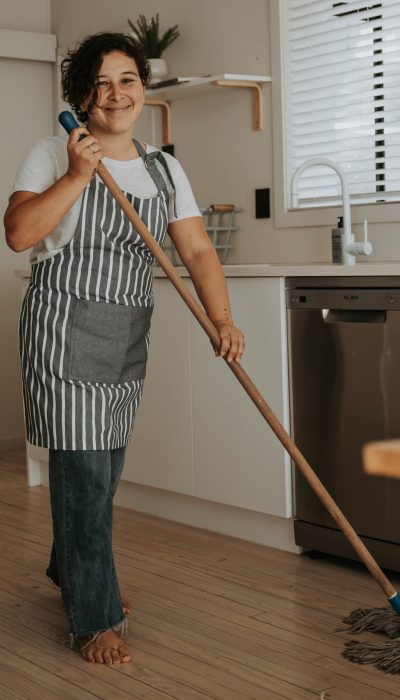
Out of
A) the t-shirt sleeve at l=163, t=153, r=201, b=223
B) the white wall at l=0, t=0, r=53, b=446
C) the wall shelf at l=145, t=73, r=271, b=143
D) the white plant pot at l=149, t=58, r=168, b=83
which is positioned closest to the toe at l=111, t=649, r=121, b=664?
the t-shirt sleeve at l=163, t=153, r=201, b=223

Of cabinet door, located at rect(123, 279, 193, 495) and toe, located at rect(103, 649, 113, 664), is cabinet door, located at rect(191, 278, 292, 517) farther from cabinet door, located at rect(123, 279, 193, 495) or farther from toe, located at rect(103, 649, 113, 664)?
toe, located at rect(103, 649, 113, 664)

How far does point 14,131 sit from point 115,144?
2.78 meters

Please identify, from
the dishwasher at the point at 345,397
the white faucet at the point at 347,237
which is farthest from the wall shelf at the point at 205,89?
the dishwasher at the point at 345,397

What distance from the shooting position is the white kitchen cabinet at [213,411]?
3.00 metres

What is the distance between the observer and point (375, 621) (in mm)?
2348

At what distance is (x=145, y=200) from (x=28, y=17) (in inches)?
117

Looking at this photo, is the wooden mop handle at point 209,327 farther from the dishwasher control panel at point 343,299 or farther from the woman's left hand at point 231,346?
the dishwasher control panel at point 343,299

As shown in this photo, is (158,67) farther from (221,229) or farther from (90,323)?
(90,323)

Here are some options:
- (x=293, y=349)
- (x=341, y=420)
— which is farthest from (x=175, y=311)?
(x=341, y=420)

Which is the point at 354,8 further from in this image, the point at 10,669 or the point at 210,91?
the point at 10,669

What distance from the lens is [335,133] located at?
3.45 metres

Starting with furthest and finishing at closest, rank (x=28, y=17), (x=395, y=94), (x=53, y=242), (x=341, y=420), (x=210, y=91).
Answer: (x=28, y=17) → (x=210, y=91) → (x=395, y=94) → (x=341, y=420) → (x=53, y=242)

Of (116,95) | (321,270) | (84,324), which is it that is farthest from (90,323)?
(321,270)

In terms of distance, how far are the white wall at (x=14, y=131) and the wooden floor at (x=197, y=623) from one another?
1.60 meters
